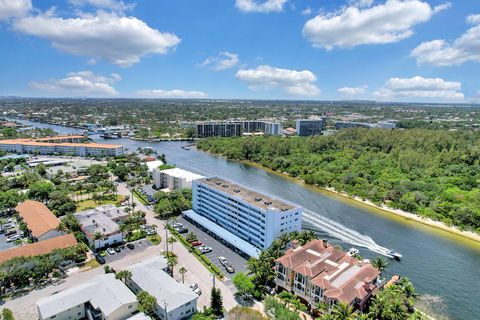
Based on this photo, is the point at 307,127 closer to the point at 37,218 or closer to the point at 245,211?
the point at 245,211

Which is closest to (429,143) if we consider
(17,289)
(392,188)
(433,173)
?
(433,173)

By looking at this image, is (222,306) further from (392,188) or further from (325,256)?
(392,188)

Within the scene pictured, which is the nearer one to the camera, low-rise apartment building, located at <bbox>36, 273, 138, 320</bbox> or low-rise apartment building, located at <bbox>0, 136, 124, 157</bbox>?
low-rise apartment building, located at <bbox>36, 273, 138, 320</bbox>

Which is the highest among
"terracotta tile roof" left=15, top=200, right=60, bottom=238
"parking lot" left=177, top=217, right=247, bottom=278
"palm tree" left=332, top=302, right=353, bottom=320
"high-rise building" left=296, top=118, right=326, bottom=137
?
"high-rise building" left=296, top=118, right=326, bottom=137

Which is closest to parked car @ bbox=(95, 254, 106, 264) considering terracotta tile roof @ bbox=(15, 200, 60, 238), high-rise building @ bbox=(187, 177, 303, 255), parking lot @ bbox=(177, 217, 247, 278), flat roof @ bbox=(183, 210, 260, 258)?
terracotta tile roof @ bbox=(15, 200, 60, 238)

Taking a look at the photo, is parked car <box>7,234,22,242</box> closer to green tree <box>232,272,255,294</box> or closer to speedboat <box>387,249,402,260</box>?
green tree <box>232,272,255,294</box>

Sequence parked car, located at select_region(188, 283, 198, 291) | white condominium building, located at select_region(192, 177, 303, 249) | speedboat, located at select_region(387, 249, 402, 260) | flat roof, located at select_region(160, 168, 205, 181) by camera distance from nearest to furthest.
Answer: parked car, located at select_region(188, 283, 198, 291) → white condominium building, located at select_region(192, 177, 303, 249) → speedboat, located at select_region(387, 249, 402, 260) → flat roof, located at select_region(160, 168, 205, 181)

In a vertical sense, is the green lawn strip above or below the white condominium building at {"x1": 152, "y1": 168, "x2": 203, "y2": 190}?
below
